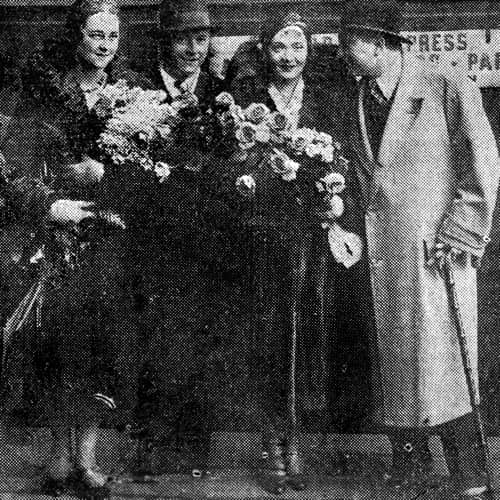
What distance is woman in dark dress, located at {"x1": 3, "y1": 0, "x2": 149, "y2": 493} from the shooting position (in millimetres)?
4707

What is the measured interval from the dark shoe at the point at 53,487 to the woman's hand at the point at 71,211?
1.34 m

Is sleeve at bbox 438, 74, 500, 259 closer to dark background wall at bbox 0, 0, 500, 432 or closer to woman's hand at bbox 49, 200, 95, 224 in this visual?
dark background wall at bbox 0, 0, 500, 432

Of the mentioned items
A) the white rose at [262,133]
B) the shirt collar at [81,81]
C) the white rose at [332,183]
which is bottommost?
the white rose at [332,183]

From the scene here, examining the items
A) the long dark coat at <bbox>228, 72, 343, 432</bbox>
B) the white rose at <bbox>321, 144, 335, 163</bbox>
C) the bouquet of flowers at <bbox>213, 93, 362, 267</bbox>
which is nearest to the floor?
the long dark coat at <bbox>228, 72, 343, 432</bbox>

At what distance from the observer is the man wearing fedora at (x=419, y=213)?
181 inches

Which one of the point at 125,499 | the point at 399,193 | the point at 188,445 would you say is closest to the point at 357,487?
the point at 188,445

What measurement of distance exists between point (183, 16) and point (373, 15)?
967 millimetres

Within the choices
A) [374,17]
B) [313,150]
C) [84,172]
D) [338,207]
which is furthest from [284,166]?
[84,172]

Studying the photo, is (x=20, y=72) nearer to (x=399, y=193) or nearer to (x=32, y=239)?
(x=32, y=239)

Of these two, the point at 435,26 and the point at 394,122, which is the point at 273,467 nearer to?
the point at 394,122

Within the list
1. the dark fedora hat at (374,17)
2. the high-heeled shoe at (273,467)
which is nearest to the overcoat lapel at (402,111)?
the dark fedora hat at (374,17)

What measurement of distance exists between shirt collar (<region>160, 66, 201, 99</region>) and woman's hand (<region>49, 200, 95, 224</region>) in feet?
2.36

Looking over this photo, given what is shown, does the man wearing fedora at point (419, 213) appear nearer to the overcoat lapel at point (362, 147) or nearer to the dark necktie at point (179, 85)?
the overcoat lapel at point (362, 147)

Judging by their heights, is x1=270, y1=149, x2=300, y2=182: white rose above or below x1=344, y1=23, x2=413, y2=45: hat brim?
below
